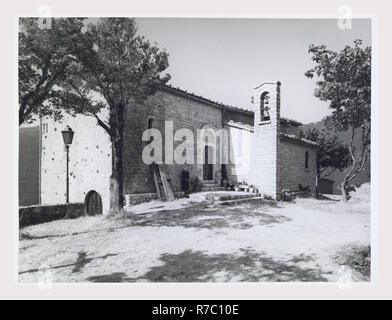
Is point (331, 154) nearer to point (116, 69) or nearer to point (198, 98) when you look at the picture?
point (198, 98)

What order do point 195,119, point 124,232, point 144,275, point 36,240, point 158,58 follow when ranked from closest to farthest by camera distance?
point 144,275 → point 36,240 → point 124,232 → point 158,58 → point 195,119

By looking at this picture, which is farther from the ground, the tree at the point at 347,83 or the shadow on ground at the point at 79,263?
the tree at the point at 347,83

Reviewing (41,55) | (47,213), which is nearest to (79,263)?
(47,213)

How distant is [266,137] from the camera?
1145 cm

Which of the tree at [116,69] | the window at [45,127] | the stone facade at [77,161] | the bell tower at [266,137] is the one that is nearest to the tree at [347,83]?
the bell tower at [266,137]

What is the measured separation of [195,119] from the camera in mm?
12266

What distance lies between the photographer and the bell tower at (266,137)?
36.0ft

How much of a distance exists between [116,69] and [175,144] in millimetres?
4383

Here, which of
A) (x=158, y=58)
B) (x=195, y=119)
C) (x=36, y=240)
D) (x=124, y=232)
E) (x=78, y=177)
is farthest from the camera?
(x=195, y=119)

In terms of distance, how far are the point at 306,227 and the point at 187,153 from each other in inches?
233

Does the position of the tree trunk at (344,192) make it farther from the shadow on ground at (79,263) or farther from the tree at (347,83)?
the shadow on ground at (79,263)

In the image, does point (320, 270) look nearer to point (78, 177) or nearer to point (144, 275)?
point (144, 275)

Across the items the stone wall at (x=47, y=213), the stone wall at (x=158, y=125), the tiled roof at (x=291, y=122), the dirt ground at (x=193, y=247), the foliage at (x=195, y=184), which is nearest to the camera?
the dirt ground at (x=193, y=247)

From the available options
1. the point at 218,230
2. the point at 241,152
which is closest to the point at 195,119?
the point at 241,152
